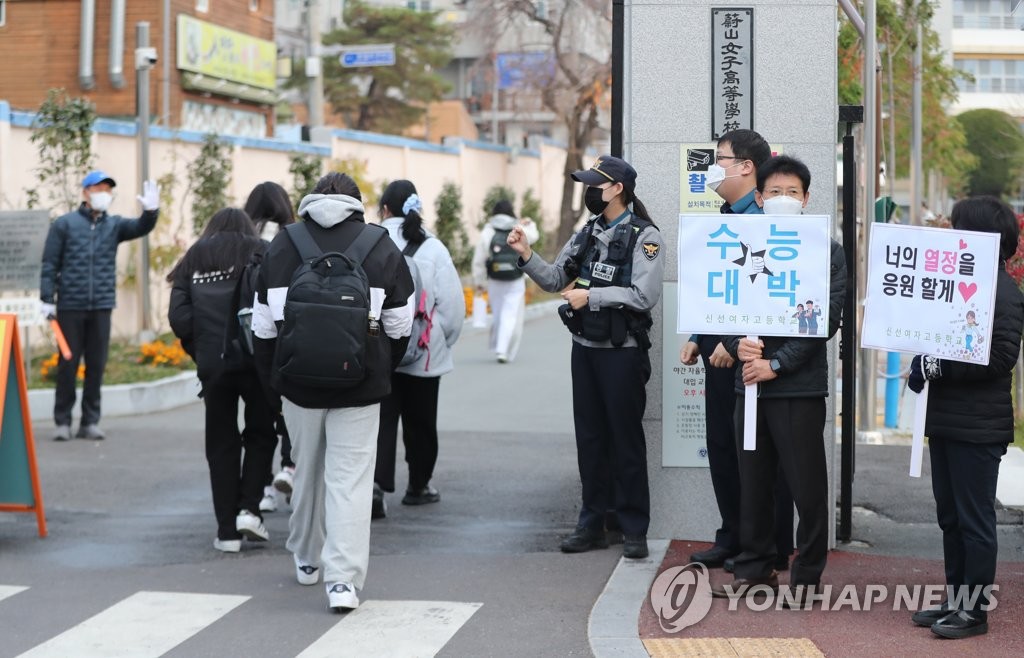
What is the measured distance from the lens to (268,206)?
27.2ft

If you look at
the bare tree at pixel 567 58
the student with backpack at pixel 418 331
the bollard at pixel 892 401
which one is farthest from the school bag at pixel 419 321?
the bare tree at pixel 567 58

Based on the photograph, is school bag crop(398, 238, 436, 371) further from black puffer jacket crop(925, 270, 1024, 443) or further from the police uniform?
black puffer jacket crop(925, 270, 1024, 443)

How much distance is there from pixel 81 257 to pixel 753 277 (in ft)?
22.6

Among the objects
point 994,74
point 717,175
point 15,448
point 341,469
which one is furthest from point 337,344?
point 994,74

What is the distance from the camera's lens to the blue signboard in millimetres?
36312

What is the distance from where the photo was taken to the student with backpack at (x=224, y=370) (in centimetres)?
784

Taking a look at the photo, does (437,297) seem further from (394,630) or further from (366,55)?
(366,55)

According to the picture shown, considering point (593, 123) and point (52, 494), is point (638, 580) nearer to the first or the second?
point (52, 494)

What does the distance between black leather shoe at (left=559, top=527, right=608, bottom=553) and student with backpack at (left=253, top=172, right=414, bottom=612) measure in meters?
1.33

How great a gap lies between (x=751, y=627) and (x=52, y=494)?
534 centimetres

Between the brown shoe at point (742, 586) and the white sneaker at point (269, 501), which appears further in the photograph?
the white sneaker at point (269, 501)

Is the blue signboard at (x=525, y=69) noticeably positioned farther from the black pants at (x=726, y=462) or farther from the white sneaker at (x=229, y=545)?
the black pants at (x=726, y=462)

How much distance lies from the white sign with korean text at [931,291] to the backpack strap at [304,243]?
242 centimetres

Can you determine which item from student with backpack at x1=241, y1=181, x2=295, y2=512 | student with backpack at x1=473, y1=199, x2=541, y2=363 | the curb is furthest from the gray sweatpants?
student with backpack at x1=473, y1=199, x2=541, y2=363
